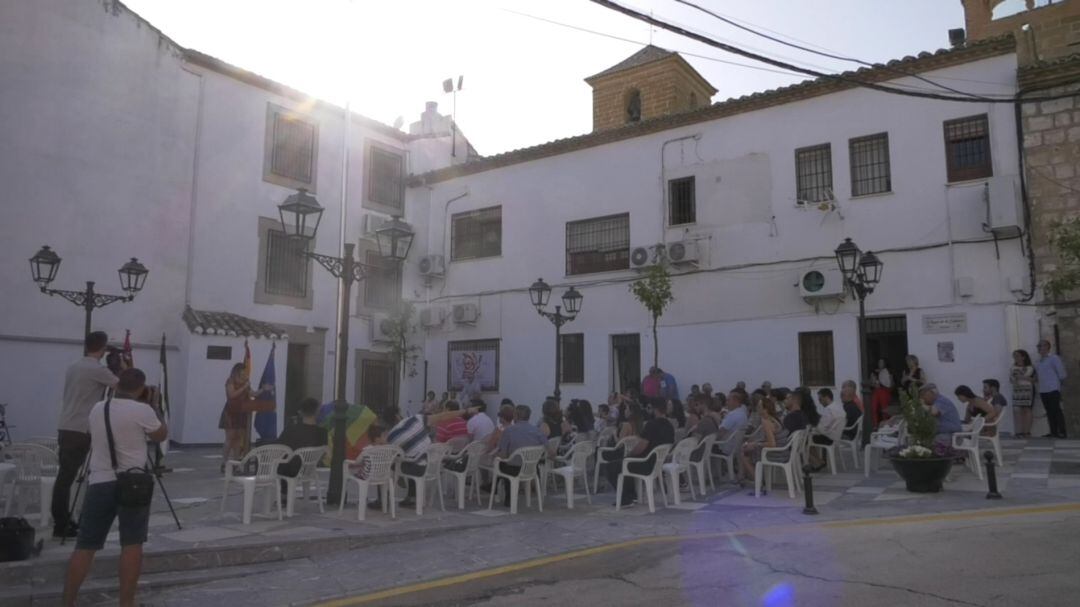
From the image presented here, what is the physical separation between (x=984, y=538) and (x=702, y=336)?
10.7 m

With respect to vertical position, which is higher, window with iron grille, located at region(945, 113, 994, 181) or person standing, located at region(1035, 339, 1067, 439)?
window with iron grille, located at region(945, 113, 994, 181)

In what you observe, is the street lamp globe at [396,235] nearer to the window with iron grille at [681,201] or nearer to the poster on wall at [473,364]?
the window with iron grille at [681,201]

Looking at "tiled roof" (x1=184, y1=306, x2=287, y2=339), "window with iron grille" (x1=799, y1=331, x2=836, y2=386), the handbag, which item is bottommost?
the handbag

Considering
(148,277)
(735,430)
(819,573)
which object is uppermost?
(148,277)

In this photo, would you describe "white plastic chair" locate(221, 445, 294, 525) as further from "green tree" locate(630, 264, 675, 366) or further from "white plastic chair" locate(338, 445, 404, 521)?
"green tree" locate(630, 264, 675, 366)

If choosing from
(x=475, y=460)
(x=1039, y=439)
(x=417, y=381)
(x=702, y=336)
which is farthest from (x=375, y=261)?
(x=1039, y=439)

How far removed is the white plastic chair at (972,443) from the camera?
9.57 m

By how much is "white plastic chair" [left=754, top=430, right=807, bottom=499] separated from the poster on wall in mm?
11526

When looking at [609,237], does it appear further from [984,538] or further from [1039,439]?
[984,538]

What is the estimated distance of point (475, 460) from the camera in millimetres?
9359

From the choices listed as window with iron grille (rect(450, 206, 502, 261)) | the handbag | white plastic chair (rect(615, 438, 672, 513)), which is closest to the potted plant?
white plastic chair (rect(615, 438, 672, 513))

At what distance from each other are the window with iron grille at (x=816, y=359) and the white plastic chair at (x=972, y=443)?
17.6 ft

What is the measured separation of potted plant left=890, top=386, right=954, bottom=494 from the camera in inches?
340

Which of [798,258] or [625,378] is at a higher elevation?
[798,258]
